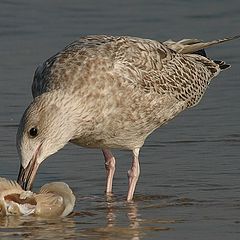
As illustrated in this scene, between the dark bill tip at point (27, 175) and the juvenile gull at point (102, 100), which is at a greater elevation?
the juvenile gull at point (102, 100)

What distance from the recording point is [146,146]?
520 inches

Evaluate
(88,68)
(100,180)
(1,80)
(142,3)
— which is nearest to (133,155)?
(100,180)

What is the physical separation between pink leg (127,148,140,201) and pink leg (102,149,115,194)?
19 centimetres

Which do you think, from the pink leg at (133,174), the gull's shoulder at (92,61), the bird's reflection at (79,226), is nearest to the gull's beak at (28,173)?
the bird's reflection at (79,226)

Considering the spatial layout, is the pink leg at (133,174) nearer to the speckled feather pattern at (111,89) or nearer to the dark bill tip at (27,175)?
the speckled feather pattern at (111,89)

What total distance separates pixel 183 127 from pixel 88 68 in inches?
97.5

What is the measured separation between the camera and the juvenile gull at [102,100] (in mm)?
10898

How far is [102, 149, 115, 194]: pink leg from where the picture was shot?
11.9 m

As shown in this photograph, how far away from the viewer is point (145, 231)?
9.88 m

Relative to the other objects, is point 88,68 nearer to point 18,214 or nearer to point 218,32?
point 18,214

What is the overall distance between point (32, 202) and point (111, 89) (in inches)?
62.6

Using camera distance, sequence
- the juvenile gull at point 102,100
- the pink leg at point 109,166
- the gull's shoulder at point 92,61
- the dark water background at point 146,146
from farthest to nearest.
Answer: the pink leg at point 109,166 → the gull's shoulder at point 92,61 → the juvenile gull at point 102,100 → the dark water background at point 146,146

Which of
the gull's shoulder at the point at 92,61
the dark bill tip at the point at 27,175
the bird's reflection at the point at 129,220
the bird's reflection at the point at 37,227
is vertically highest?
the gull's shoulder at the point at 92,61

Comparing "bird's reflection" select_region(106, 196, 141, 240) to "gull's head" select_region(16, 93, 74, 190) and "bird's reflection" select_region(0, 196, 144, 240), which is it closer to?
"bird's reflection" select_region(0, 196, 144, 240)
